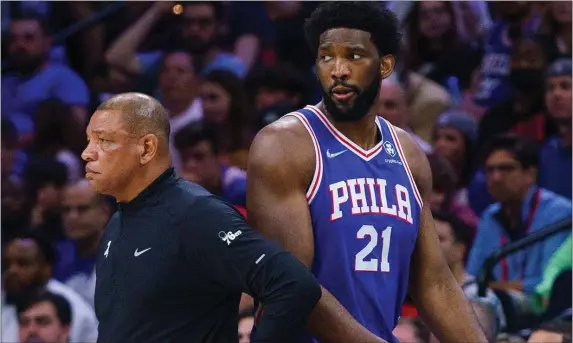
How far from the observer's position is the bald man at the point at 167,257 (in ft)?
11.1

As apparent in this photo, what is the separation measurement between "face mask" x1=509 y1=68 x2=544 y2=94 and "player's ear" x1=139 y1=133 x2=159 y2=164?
15.5 ft

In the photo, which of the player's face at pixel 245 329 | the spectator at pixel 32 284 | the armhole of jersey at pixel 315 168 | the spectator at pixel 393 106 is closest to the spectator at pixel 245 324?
the player's face at pixel 245 329

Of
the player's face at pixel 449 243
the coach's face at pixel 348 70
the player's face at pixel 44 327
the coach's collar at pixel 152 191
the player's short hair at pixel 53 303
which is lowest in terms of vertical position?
the player's face at pixel 44 327

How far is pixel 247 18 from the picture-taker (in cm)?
893

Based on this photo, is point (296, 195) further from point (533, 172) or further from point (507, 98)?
point (507, 98)

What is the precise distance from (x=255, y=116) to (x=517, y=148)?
1.83 meters

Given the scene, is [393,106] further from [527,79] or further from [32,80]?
[32,80]

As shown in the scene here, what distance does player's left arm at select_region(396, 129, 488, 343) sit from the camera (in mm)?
4137

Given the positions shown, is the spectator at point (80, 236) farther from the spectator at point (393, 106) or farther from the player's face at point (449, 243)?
the player's face at point (449, 243)

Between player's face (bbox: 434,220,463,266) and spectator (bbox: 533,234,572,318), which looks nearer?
spectator (bbox: 533,234,572,318)

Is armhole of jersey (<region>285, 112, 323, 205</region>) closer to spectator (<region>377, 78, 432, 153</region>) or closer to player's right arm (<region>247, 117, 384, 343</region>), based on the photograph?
player's right arm (<region>247, 117, 384, 343</region>)

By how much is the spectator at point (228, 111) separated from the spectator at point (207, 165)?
140 mm

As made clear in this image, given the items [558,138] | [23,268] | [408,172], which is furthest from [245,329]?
[558,138]

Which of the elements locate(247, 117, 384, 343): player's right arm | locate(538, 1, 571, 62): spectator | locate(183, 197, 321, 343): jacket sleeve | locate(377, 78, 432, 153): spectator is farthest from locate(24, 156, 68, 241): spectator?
locate(183, 197, 321, 343): jacket sleeve
